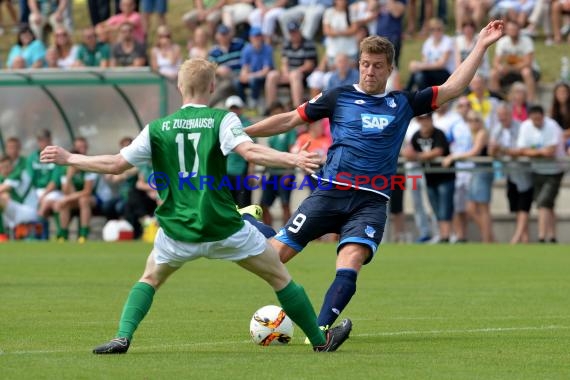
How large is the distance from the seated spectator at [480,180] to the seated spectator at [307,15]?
547 centimetres

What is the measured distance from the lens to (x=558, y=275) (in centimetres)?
1552

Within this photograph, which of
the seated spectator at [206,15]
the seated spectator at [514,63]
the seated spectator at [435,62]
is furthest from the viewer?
the seated spectator at [206,15]

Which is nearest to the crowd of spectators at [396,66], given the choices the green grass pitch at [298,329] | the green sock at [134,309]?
the green grass pitch at [298,329]

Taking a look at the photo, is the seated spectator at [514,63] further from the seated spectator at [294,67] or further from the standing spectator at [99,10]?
the standing spectator at [99,10]

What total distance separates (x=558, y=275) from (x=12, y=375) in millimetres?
9531

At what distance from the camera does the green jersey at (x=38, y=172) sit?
24281mm

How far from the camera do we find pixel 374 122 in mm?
9555

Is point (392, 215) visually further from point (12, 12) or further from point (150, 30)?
point (12, 12)

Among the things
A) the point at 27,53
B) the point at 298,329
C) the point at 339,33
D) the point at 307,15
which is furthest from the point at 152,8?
Answer: the point at 298,329

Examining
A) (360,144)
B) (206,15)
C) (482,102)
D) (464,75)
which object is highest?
(464,75)

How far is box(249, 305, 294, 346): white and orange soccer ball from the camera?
9.12m

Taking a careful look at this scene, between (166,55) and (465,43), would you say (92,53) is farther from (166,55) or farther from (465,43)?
(465,43)

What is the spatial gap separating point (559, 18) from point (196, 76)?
801 inches

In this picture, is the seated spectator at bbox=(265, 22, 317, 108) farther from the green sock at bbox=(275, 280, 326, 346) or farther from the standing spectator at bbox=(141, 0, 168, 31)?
the green sock at bbox=(275, 280, 326, 346)
